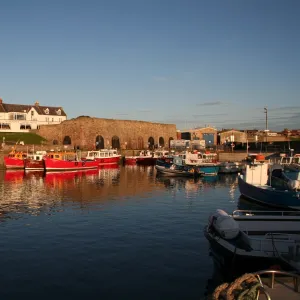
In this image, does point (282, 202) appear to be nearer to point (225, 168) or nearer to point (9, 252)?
point (9, 252)

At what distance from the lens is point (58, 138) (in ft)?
235

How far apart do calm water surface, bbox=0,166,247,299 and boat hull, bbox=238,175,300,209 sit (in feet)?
4.30

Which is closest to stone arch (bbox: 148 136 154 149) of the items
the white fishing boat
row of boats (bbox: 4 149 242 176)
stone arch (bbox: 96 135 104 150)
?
stone arch (bbox: 96 135 104 150)

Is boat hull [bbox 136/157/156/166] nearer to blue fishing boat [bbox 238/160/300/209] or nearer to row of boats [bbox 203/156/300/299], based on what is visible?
blue fishing boat [bbox 238/160/300/209]

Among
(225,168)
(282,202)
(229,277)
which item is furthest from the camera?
(225,168)

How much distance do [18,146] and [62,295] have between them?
54.1 metres

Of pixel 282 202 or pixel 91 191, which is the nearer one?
pixel 282 202

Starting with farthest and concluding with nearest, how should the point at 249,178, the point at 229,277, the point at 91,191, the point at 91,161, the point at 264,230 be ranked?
the point at 91,161 < the point at 91,191 < the point at 249,178 < the point at 264,230 < the point at 229,277

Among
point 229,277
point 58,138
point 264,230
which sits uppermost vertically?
point 58,138

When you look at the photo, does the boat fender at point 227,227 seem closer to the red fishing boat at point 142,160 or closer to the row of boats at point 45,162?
the row of boats at point 45,162

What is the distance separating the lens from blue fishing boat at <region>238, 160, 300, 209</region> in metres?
20.2

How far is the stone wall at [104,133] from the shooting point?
7138 centimetres

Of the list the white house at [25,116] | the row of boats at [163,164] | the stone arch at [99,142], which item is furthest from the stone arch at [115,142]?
the row of boats at [163,164]

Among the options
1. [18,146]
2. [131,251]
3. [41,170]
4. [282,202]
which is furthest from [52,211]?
[18,146]
